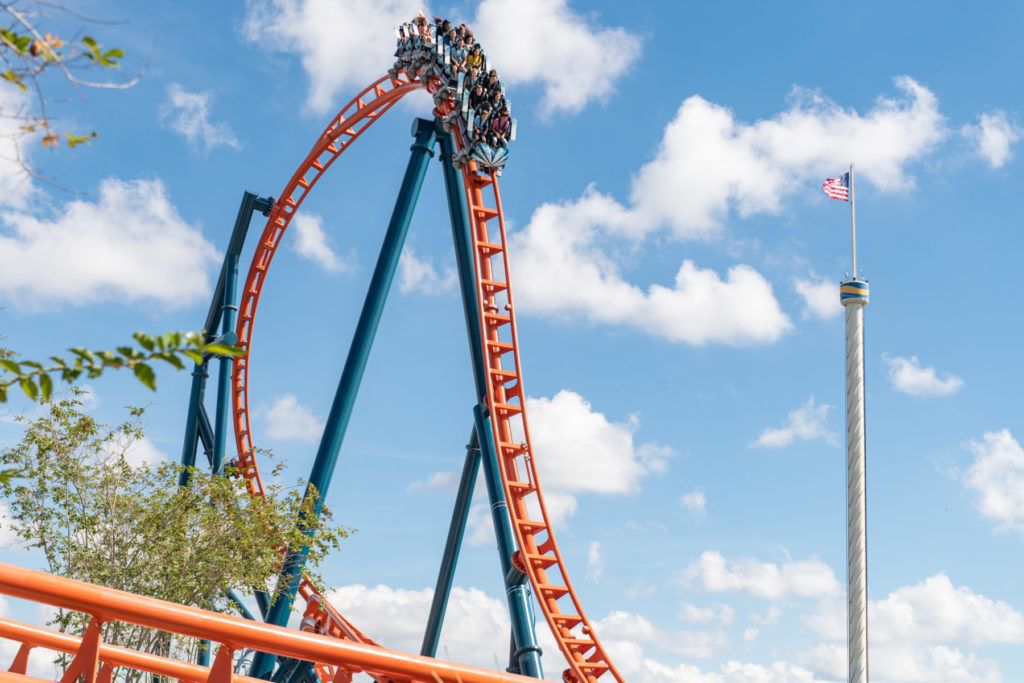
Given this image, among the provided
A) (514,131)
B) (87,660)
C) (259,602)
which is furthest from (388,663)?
(259,602)

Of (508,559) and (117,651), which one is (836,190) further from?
(117,651)

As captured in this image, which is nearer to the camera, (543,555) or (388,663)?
(388,663)

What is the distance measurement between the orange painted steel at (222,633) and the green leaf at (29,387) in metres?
0.98

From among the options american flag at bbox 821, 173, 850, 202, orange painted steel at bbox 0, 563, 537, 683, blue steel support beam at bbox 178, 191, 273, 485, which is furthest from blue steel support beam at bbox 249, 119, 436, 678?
american flag at bbox 821, 173, 850, 202

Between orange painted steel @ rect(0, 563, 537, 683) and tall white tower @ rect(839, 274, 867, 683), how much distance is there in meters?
28.8

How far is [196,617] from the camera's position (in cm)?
294

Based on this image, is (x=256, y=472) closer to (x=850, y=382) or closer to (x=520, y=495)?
(x=520, y=495)

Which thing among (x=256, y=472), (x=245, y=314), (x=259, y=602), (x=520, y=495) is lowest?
(x=259, y=602)

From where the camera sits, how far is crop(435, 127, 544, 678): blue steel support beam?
36.5ft

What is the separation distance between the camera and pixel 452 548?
13562 mm

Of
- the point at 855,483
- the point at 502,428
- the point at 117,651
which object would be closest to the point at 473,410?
the point at 502,428

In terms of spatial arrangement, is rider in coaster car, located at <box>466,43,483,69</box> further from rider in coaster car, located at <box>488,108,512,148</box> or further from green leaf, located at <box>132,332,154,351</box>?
green leaf, located at <box>132,332,154,351</box>

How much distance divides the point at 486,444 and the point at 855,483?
2173cm

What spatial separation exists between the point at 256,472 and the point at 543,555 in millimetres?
7153
